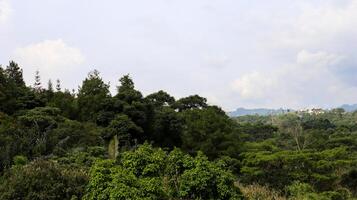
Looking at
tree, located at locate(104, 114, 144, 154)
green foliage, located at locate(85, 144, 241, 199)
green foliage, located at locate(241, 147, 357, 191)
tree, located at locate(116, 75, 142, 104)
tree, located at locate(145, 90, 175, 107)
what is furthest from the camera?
tree, located at locate(145, 90, 175, 107)

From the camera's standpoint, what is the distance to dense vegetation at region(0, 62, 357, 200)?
9844mm

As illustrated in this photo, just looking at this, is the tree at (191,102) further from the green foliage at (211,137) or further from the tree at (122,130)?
the tree at (122,130)

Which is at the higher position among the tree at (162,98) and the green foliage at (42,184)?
the tree at (162,98)

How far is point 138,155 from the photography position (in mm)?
9914

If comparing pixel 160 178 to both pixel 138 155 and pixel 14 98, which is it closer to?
pixel 138 155

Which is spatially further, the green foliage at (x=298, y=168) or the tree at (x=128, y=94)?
the tree at (x=128, y=94)

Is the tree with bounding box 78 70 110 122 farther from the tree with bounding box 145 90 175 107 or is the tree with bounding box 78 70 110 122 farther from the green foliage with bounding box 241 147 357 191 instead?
the green foliage with bounding box 241 147 357 191

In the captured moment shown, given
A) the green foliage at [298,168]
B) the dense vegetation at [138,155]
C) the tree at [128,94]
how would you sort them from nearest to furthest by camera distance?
1. the dense vegetation at [138,155]
2. the green foliage at [298,168]
3. the tree at [128,94]

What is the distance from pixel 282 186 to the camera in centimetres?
1752

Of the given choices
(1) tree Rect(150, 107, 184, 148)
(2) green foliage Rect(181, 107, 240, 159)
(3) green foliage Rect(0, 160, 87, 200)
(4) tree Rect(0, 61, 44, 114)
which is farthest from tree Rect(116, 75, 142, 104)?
(3) green foliage Rect(0, 160, 87, 200)

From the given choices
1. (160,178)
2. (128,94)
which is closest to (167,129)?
(128,94)

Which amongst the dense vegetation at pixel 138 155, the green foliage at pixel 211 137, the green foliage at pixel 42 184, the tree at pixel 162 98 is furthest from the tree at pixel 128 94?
the green foliage at pixel 42 184

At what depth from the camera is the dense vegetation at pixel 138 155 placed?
32.3 feet

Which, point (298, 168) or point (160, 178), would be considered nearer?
point (160, 178)
